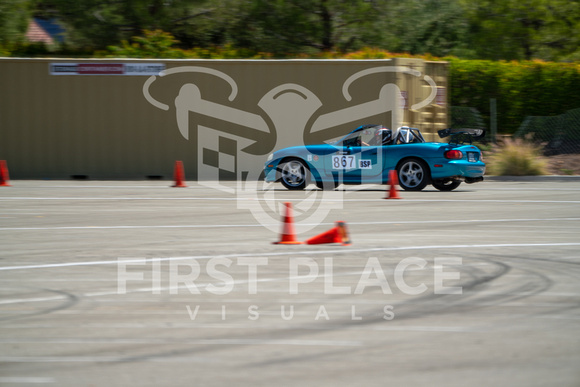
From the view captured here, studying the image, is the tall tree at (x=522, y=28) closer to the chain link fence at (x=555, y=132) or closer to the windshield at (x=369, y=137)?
the chain link fence at (x=555, y=132)

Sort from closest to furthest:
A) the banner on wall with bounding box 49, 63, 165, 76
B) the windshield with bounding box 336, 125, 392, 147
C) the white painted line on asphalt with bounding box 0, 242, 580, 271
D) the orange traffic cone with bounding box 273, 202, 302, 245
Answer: the white painted line on asphalt with bounding box 0, 242, 580, 271, the orange traffic cone with bounding box 273, 202, 302, 245, the windshield with bounding box 336, 125, 392, 147, the banner on wall with bounding box 49, 63, 165, 76

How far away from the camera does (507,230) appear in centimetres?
1102

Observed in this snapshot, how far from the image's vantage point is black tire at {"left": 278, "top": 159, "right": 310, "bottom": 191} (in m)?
17.7

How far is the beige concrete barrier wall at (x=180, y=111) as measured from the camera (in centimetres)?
2270

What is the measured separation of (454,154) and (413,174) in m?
1.06

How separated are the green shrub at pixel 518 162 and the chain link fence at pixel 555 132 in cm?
174

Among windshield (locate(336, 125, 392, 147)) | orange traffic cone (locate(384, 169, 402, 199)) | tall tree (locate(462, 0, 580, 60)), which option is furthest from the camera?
tall tree (locate(462, 0, 580, 60))

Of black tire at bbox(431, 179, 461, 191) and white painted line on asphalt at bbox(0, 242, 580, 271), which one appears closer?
white painted line on asphalt at bbox(0, 242, 580, 271)

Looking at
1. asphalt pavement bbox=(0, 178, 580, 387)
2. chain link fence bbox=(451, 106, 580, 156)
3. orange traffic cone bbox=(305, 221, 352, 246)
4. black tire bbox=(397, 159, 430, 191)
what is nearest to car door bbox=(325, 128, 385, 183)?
black tire bbox=(397, 159, 430, 191)

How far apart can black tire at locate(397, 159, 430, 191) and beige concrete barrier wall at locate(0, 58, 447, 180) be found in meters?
5.35

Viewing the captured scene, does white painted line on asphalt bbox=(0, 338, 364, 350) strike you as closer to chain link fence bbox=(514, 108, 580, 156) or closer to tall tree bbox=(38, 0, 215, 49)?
chain link fence bbox=(514, 108, 580, 156)

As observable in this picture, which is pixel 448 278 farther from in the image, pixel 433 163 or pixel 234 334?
pixel 433 163

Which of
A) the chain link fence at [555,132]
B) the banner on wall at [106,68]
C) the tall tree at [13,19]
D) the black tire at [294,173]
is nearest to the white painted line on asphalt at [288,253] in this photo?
the black tire at [294,173]

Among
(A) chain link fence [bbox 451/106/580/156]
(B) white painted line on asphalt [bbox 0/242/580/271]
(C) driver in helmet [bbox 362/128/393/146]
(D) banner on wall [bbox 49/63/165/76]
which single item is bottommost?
(B) white painted line on asphalt [bbox 0/242/580/271]
